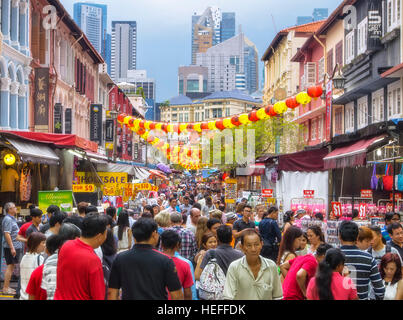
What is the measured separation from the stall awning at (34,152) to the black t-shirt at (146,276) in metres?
10.1

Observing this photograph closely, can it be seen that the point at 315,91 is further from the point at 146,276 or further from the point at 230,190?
the point at 146,276

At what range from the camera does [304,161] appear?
2106 centimetres

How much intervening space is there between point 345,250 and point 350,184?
62.8ft

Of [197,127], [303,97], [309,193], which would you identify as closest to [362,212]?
[309,193]

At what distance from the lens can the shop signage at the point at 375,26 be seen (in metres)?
25.3

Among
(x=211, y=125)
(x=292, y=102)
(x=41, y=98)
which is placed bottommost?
(x=211, y=125)

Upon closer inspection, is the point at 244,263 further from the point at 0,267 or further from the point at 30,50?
the point at 30,50

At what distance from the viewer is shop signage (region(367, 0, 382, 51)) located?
25.3 metres

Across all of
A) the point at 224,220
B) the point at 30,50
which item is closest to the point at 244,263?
the point at 224,220

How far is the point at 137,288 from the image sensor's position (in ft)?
19.1

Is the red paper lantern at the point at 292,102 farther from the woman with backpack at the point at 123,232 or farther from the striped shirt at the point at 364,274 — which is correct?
the striped shirt at the point at 364,274

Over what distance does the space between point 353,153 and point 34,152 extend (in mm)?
8424

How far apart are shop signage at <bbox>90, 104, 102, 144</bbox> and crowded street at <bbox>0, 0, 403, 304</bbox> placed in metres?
0.09

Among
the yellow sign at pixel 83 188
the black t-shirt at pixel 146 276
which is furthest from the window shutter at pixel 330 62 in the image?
the black t-shirt at pixel 146 276
